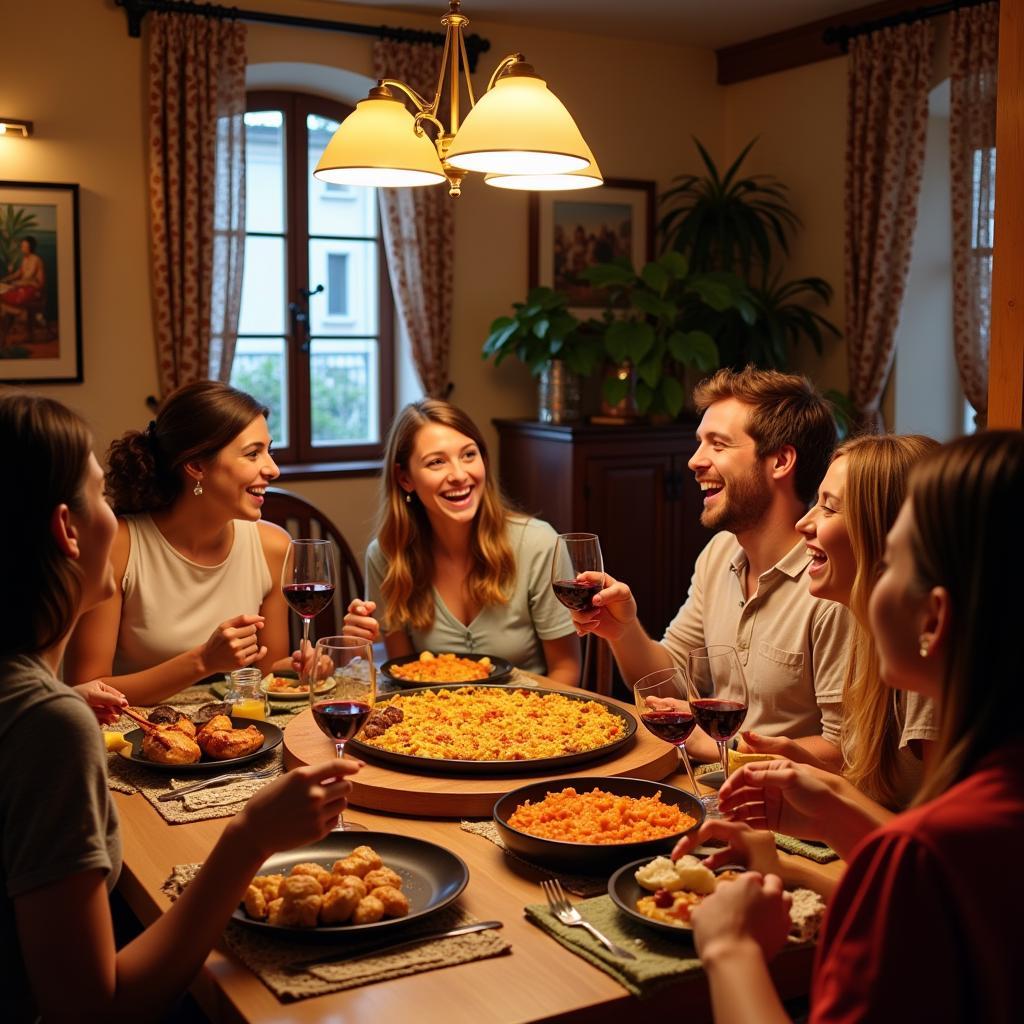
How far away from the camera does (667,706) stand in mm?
1721

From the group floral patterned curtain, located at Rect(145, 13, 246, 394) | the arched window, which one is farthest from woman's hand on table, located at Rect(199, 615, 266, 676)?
the arched window

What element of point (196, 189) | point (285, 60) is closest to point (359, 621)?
point (196, 189)

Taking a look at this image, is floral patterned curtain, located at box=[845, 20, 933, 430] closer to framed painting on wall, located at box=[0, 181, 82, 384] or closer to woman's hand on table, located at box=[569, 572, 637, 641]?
woman's hand on table, located at box=[569, 572, 637, 641]

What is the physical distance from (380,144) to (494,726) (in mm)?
1050

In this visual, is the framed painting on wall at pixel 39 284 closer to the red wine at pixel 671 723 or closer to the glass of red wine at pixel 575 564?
the glass of red wine at pixel 575 564

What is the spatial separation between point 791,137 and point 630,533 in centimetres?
212

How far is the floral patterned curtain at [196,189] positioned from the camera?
4832 mm

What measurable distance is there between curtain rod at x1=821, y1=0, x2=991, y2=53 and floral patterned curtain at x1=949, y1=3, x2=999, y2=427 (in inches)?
1.4

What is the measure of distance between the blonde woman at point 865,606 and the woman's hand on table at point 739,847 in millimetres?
311

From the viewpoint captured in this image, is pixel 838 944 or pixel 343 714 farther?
pixel 343 714

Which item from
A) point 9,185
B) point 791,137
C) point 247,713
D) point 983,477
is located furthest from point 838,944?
point 791,137

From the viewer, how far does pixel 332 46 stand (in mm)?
5223

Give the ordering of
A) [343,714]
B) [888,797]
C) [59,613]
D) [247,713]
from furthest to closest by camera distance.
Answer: [247,713]
[888,797]
[343,714]
[59,613]

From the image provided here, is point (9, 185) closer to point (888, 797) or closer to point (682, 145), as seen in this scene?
point (682, 145)
